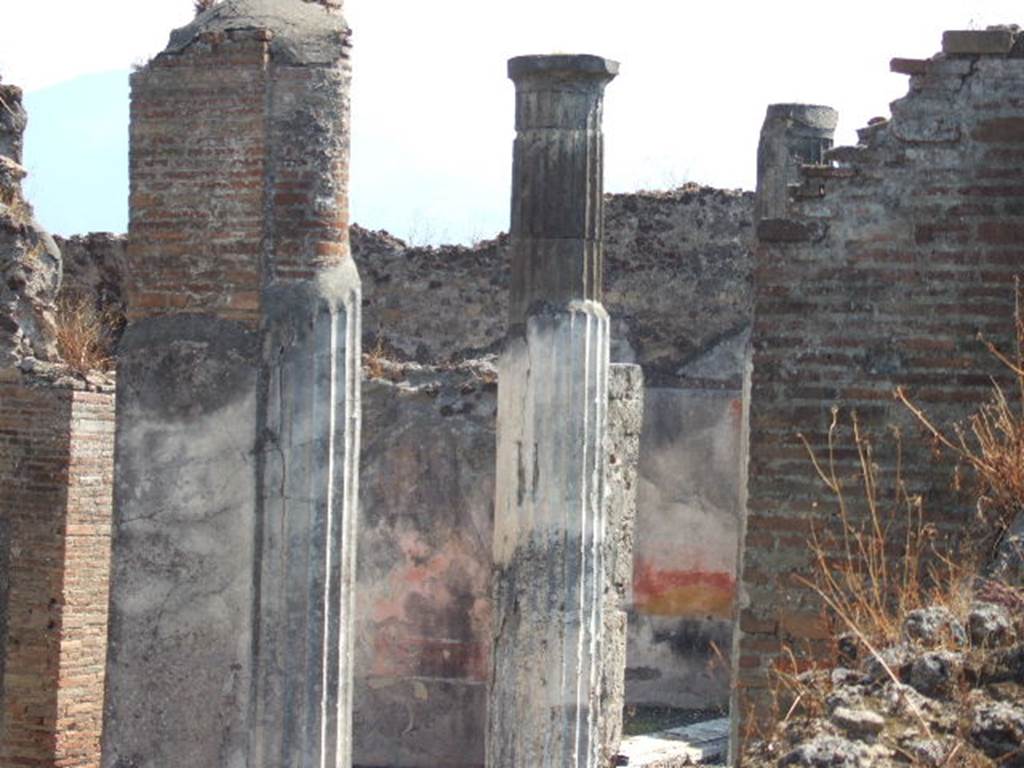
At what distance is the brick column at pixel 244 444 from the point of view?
7.89 m

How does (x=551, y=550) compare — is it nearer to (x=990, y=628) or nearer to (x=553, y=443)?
(x=553, y=443)

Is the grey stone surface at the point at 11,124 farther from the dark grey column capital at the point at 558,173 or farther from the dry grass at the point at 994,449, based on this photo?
the dry grass at the point at 994,449

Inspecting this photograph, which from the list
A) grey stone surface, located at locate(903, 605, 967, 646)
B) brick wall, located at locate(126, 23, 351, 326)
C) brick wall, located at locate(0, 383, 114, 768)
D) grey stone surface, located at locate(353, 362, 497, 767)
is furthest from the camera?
grey stone surface, located at locate(353, 362, 497, 767)

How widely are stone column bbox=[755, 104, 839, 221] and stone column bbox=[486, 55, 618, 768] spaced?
452 centimetres

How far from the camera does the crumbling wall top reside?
317 inches

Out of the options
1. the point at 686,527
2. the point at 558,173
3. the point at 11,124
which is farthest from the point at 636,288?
the point at 558,173

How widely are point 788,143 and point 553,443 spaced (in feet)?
19.2

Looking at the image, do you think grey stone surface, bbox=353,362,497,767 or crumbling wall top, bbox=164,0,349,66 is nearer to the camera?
crumbling wall top, bbox=164,0,349,66

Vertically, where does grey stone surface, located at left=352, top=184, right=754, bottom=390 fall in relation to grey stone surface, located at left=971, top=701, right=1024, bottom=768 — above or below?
above

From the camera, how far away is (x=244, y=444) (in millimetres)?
7941

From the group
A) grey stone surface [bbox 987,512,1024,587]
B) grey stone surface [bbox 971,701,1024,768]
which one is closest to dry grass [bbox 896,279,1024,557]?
grey stone surface [bbox 987,512,1024,587]

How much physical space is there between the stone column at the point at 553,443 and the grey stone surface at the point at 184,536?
2305 millimetres

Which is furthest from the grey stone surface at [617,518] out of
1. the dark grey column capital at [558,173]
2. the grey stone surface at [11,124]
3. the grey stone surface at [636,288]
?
the grey stone surface at [636,288]

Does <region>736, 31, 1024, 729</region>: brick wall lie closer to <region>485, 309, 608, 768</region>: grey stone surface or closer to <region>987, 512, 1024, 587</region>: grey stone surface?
<region>987, 512, 1024, 587</region>: grey stone surface
